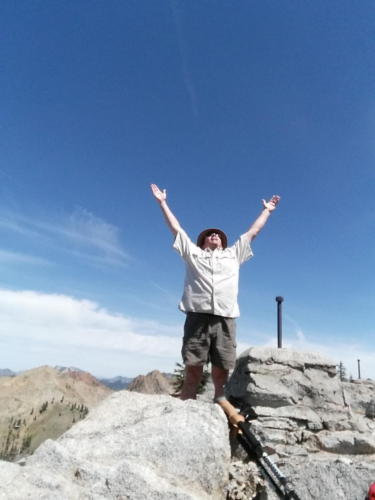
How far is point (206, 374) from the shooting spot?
9922 mm

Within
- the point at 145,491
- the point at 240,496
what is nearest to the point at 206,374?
the point at 240,496

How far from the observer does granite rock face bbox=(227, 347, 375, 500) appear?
4422 millimetres

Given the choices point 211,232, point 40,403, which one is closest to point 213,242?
point 211,232

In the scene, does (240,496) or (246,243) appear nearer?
(240,496)

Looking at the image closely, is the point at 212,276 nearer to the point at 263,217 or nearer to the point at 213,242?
the point at 213,242

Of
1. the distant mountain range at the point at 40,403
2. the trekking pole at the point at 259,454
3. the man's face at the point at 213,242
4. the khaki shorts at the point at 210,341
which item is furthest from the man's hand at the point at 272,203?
the distant mountain range at the point at 40,403

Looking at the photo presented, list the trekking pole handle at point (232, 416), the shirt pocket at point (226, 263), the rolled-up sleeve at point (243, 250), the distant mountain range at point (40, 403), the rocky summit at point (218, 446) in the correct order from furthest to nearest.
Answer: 1. the distant mountain range at point (40, 403)
2. the rolled-up sleeve at point (243, 250)
3. the shirt pocket at point (226, 263)
4. the trekking pole handle at point (232, 416)
5. the rocky summit at point (218, 446)

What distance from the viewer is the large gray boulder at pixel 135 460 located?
263cm

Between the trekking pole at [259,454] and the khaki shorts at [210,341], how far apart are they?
1.87 ft

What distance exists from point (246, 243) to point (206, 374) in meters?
5.88

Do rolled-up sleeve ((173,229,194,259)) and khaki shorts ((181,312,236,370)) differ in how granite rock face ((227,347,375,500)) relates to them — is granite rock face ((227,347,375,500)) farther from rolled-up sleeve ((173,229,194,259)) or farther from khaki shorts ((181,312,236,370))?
rolled-up sleeve ((173,229,194,259))

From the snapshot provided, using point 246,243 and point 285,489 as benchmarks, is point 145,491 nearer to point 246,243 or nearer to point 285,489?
point 285,489

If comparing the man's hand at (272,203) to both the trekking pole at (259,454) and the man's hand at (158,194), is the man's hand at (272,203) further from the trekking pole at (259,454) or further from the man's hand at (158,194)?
the trekking pole at (259,454)

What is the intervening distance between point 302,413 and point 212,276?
2.44 metres
